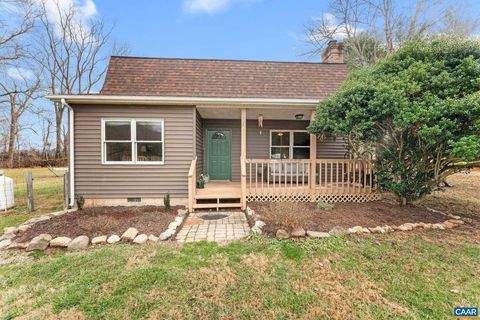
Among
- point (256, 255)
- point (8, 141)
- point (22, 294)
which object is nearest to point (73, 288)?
point (22, 294)

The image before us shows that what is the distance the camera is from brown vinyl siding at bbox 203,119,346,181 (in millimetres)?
8414

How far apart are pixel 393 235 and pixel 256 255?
2.66 metres

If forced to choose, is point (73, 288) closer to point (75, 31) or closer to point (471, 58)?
point (471, 58)

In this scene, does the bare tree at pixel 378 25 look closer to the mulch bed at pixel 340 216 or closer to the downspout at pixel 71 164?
the mulch bed at pixel 340 216

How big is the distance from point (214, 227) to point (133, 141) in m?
3.52

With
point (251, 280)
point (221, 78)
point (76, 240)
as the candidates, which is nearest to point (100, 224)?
point (76, 240)

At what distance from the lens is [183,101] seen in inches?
242

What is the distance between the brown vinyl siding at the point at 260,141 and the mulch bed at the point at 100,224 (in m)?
3.70

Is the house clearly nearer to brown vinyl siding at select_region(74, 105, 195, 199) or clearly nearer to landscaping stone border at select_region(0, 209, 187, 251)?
brown vinyl siding at select_region(74, 105, 195, 199)

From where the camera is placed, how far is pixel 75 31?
20.1m

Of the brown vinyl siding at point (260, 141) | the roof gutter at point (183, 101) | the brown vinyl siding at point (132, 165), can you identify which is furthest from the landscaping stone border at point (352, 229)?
the brown vinyl siding at point (260, 141)

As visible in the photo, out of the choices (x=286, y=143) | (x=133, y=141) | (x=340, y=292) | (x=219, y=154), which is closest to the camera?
(x=340, y=292)

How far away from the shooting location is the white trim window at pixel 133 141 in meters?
6.37

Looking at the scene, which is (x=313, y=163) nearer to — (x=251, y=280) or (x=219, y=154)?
(x=219, y=154)
